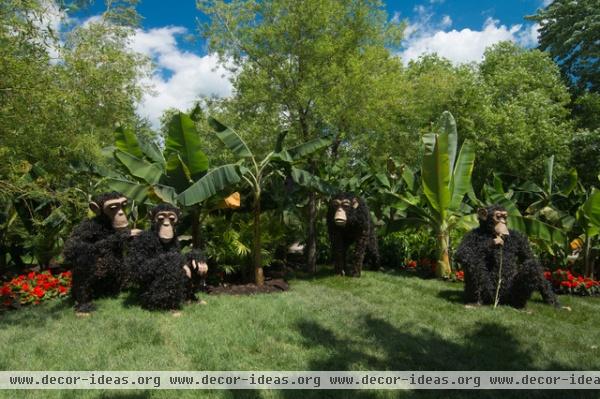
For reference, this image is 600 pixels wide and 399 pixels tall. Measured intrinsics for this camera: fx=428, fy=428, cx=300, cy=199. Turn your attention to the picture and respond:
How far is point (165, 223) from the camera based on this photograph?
5.75 metres

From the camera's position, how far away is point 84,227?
19.1ft

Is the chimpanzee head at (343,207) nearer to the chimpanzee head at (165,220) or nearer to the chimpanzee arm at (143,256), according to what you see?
the chimpanzee head at (165,220)

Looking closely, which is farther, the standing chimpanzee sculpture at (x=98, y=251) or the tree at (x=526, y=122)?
the tree at (x=526, y=122)

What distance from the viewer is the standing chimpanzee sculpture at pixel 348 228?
8.04 m

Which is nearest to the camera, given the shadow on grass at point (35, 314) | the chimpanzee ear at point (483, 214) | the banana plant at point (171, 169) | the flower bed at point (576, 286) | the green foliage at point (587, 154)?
the shadow on grass at point (35, 314)

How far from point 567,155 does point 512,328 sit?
16451mm

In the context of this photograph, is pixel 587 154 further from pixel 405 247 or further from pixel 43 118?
pixel 43 118

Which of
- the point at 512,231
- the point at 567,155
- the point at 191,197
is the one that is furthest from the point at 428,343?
the point at 567,155

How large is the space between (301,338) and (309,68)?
5.85m

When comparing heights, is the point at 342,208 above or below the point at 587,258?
above

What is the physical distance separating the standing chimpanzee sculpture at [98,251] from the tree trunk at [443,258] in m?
5.77

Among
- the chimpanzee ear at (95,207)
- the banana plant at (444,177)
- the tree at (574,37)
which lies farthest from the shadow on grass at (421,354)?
the tree at (574,37)

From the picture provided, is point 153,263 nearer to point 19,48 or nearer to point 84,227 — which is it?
point 84,227

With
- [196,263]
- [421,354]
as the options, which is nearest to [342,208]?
[196,263]
